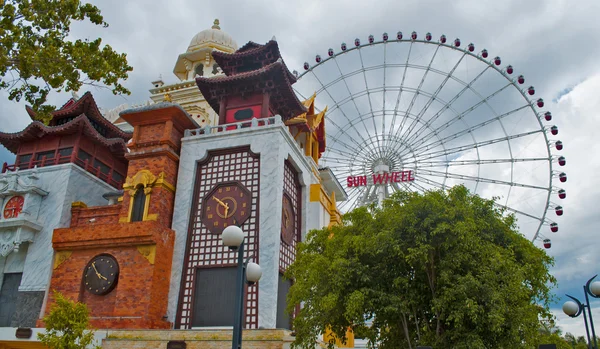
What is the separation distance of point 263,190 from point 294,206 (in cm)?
387

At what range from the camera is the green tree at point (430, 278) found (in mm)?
14523

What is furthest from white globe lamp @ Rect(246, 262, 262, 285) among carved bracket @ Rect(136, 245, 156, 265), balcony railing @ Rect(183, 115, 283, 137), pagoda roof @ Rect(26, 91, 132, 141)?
pagoda roof @ Rect(26, 91, 132, 141)

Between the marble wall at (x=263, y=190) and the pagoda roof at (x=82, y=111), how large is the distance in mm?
9346

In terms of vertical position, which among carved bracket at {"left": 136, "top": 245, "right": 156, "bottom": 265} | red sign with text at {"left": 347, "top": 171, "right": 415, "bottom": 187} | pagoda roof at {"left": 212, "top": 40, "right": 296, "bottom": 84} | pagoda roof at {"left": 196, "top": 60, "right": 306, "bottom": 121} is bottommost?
carved bracket at {"left": 136, "top": 245, "right": 156, "bottom": 265}

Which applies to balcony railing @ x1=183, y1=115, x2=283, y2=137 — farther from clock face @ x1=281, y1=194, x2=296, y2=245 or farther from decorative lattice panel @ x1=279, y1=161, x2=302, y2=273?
clock face @ x1=281, y1=194, x2=296, y2=245

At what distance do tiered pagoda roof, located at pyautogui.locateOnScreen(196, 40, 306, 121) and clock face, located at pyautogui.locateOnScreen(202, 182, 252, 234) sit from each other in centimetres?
622

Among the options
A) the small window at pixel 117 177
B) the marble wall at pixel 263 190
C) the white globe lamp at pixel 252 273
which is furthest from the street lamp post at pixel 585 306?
the small window at pixel 117 177

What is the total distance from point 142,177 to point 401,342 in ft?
49.4

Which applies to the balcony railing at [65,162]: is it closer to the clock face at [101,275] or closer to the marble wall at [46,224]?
the marble wall at [46,224]

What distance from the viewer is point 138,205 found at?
25.1 metres

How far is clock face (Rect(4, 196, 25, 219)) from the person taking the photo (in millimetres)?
26562

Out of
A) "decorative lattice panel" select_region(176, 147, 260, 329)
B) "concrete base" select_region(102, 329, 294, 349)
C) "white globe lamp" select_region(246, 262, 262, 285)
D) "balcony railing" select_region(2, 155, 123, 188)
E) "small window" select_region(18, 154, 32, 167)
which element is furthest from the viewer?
"small window" select_region(18, 154, 32, 167)

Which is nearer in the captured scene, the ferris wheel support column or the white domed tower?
the ferris wheel support column

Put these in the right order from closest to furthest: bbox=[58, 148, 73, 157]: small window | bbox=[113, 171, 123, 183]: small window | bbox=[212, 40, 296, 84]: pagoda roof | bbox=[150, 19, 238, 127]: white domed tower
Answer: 1. bbox=[58, 148, 73, 157]: small window
2. bbox=[212, 40, 296, 84]: pagoda roof
3. bbox=[113, 171, 123, 183]: small window
4. bbox=[150, 19, 238, 127]: white domed tower
